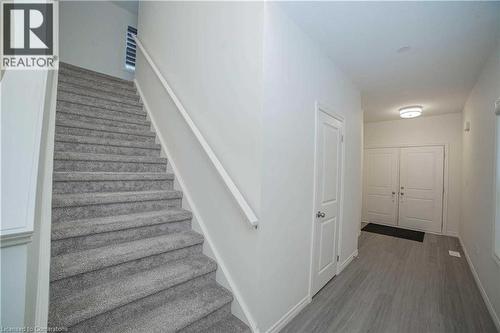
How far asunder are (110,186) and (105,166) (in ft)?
0.87

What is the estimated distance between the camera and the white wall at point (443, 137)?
4.64 m

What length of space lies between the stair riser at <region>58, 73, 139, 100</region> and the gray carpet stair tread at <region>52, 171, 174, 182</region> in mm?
1752

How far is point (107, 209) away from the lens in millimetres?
1912

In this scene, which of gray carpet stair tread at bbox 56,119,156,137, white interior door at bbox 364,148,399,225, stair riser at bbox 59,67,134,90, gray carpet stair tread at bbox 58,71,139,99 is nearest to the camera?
gray carpet stair tread at bbox 56,119,156,137

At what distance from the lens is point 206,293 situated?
5.75ft

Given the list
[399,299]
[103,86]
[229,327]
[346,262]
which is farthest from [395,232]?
[103,86]

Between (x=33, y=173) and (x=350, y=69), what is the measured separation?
10.5 feet

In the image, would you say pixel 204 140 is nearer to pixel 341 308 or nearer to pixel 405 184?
pixel 341 308

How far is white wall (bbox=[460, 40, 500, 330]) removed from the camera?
218 cm

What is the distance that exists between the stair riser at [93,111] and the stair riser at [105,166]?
0.81m

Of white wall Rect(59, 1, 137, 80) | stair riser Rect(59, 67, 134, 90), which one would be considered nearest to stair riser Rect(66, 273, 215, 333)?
stair riser Rect(59, 67, 134, 90)

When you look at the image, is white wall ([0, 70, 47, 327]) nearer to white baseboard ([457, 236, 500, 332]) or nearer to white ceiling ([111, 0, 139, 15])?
white baseboard ([457, 236, 500, 332])

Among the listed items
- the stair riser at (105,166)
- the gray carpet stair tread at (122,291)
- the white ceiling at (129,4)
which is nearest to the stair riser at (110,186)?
the stair riser at (105,166)

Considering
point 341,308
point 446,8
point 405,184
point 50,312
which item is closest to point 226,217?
point 50,312
